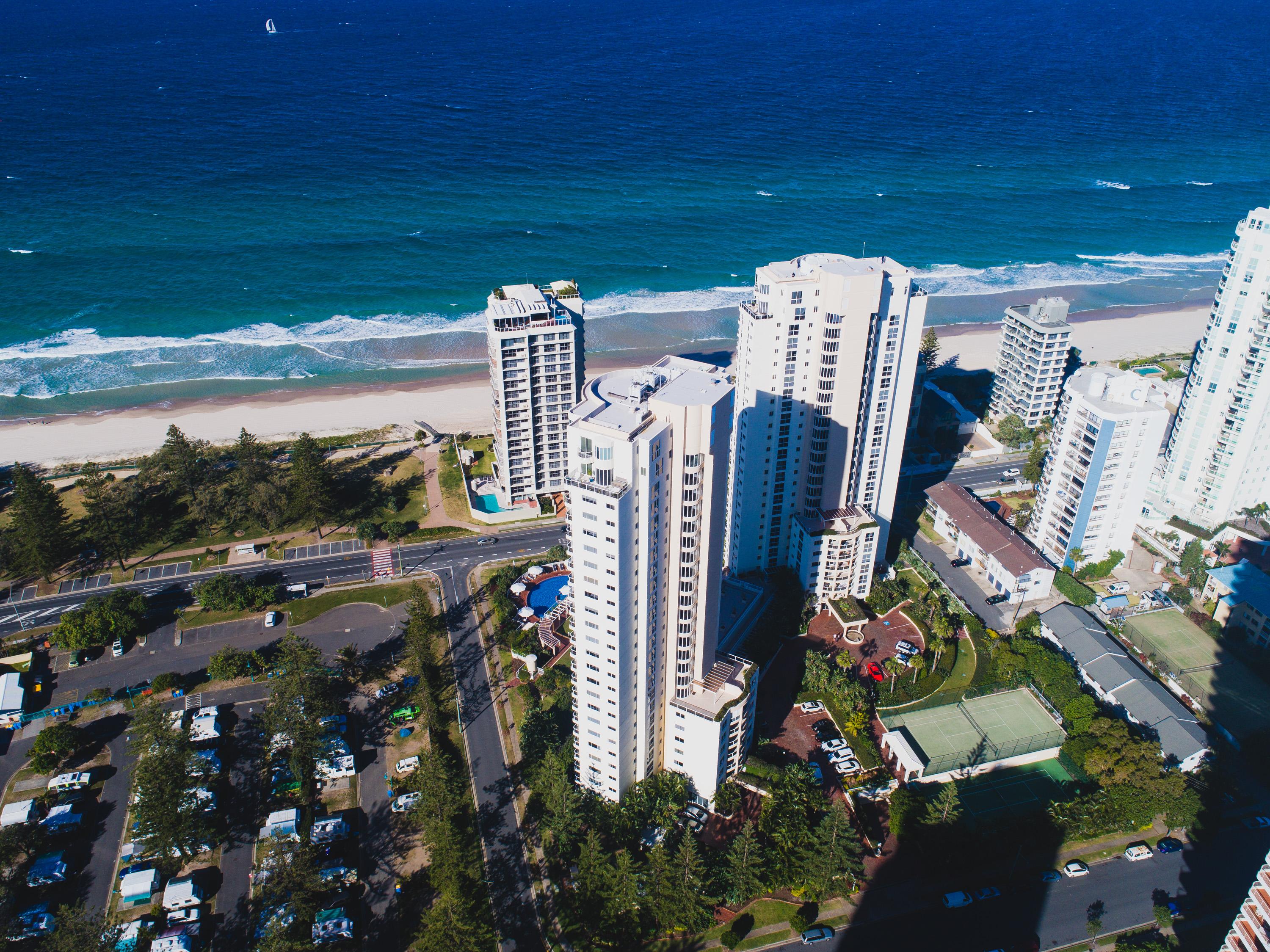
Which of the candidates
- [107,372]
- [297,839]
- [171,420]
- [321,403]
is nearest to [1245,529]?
[297,839]

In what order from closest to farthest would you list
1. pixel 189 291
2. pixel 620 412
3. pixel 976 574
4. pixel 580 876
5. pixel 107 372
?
1. pixel 620 412
2. pixel 580 876
3. pixel 976 574
4. pixel 107 372
5. pixel 189 291

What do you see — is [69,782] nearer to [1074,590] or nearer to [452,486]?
[452,486]

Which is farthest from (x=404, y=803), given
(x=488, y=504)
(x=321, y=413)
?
(x=321, y=413)

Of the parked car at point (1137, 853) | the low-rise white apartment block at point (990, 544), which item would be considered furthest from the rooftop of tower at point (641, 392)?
the low-rise white apartment block at point (990, 544)

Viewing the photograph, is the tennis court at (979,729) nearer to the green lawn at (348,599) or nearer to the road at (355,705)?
the road at (355,705)

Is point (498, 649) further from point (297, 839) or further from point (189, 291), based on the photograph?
point (189, 291)

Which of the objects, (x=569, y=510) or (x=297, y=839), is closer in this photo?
(x=569, y=510)

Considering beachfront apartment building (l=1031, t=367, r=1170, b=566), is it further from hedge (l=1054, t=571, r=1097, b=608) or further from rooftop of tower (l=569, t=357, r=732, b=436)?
rooftop of tower (l=569, t=357, r=732, b=436)
